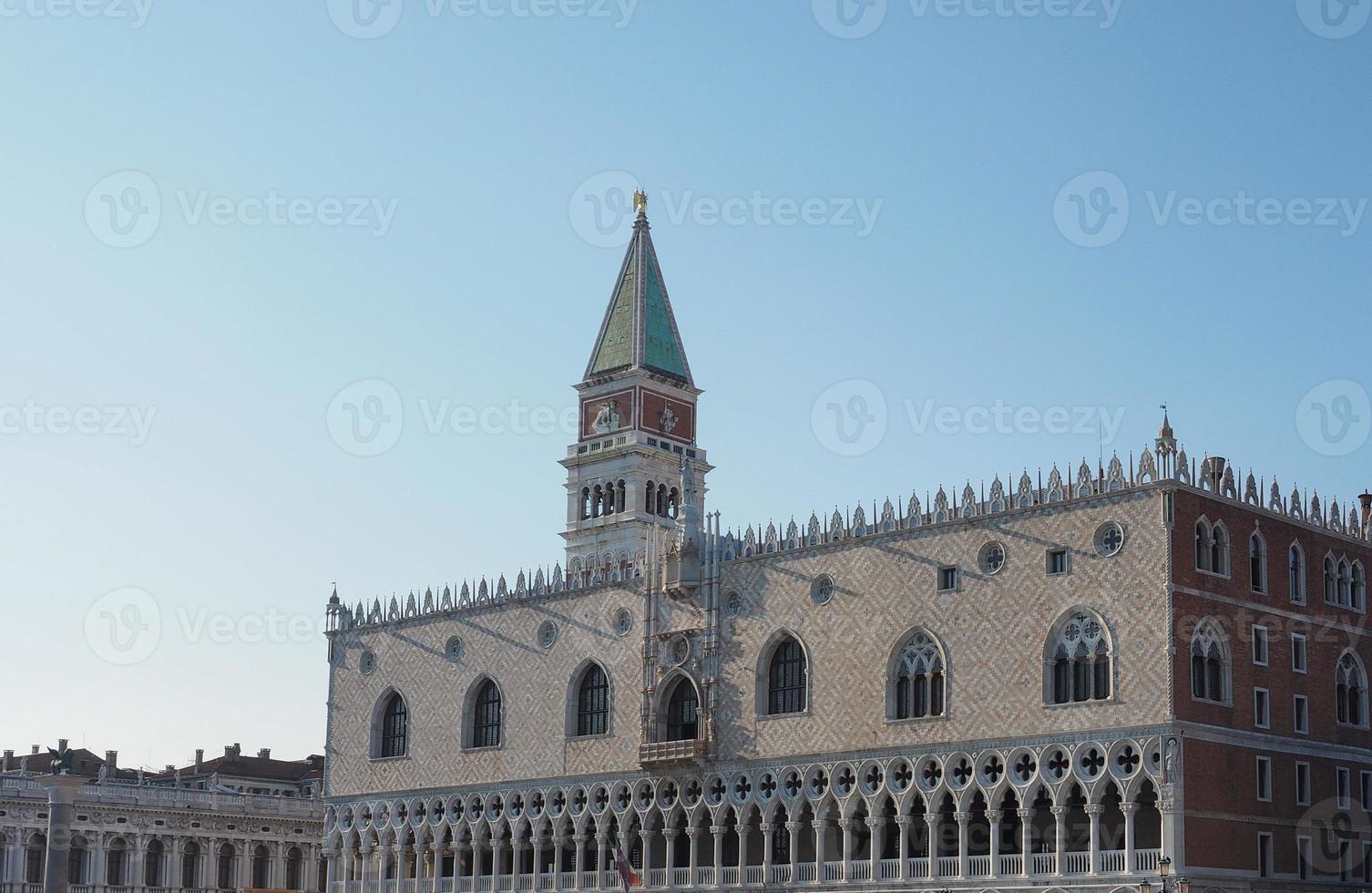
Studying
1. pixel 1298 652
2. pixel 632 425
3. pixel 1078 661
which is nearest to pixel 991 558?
pixel 1078 661

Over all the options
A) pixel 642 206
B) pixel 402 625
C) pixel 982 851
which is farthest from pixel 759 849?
pixel 642 206

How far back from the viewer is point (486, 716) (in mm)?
66938

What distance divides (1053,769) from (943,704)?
13.2ft

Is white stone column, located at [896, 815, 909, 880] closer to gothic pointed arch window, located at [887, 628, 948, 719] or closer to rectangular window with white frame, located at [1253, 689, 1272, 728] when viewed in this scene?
gothic pointed arch window, located at [887, 628, 948, 719]

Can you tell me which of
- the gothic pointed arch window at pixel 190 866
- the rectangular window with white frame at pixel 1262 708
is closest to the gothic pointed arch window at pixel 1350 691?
the rectangular window with white frame at pixel 1262 708

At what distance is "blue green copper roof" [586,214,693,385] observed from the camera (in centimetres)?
9338

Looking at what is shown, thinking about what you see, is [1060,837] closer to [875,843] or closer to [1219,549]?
[875,843]

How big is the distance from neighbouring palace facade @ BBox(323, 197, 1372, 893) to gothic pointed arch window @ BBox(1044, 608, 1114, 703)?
77 mm

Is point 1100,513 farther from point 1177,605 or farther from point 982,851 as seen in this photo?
point 982,851

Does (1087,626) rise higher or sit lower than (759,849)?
higher

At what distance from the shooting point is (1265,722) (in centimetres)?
5022

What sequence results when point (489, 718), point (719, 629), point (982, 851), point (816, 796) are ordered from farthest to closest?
point (489, 718) → point (719, 629) → point (816, 796) → point (982, 851)

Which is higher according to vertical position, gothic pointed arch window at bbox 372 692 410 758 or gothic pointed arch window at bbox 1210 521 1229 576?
gothic pointed arch window at bbox 1210 521 1229 576

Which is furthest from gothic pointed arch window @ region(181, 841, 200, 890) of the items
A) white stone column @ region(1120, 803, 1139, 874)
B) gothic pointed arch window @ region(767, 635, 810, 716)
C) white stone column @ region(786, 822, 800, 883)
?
white stone column @ region(1120, 803, 1139, 874)
